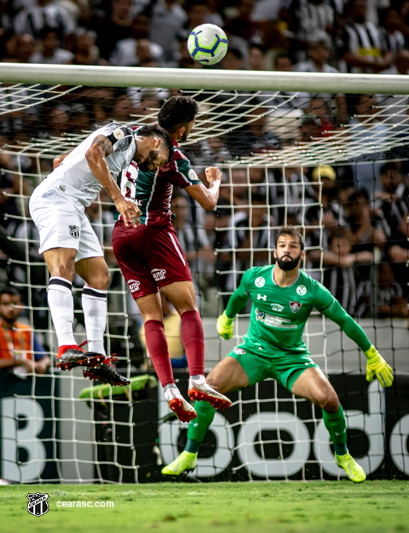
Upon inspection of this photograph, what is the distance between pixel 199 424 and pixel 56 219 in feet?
7.65

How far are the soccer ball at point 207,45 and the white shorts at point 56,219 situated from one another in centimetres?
140

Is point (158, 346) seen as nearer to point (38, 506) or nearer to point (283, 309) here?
point (38, 506)

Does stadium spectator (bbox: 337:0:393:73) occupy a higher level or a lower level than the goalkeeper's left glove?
higher

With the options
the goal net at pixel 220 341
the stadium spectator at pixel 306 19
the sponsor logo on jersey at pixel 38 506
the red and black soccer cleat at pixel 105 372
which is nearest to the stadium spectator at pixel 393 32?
the stadium spectator at pixel 306 19

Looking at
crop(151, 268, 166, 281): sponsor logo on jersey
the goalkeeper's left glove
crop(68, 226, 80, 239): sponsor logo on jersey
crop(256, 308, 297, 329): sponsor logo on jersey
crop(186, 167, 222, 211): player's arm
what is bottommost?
the goalkeeper's left glove

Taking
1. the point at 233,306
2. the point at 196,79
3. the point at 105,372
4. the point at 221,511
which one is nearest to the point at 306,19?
the point at 233,306

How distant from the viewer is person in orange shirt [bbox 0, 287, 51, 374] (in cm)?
665

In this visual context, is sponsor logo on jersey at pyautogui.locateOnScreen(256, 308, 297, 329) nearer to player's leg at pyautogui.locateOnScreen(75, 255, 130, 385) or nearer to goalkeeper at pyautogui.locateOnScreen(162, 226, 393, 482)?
goalkeeper at pyautogui.locateOnScreen(162, 226, 393, 482)

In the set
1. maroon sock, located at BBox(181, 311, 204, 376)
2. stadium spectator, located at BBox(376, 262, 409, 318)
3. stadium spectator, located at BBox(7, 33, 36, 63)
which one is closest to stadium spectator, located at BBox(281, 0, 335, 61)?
stadium spectator, located at BBox(7, 33, 36, 63)

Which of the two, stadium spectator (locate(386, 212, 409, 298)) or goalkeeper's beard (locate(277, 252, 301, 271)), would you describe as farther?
stadium spectator (locate(386, 212, 409, 298))

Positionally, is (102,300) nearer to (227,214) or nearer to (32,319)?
(32,319)

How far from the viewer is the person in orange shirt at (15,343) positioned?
665 centimetres

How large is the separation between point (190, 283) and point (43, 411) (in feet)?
8.85

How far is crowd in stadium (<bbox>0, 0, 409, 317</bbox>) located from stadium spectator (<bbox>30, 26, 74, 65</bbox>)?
0.02 m
